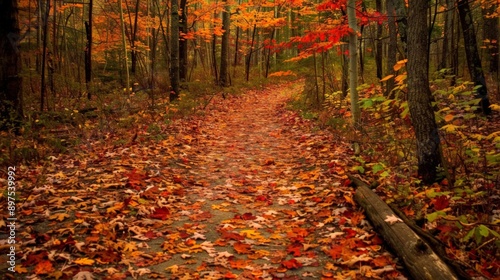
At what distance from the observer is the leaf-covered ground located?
377cm

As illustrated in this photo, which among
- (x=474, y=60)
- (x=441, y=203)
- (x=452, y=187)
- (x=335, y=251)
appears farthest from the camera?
(x=474, y=60)

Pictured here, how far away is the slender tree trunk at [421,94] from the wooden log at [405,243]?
42.1 inches

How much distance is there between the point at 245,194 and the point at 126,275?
112 inches

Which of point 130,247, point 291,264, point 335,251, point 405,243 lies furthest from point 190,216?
point 405,243

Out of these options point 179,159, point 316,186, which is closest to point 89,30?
point 179,159

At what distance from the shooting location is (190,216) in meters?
5.20

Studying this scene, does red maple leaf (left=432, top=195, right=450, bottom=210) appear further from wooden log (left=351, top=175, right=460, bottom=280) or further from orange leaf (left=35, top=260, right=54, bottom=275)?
orange leaf (left=35, top=260, right=54, bottom=275)

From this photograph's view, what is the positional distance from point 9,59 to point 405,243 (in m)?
9.62

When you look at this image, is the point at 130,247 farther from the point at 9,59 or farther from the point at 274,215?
the point at 9,59

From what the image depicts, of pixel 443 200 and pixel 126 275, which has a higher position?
pixel 443 200

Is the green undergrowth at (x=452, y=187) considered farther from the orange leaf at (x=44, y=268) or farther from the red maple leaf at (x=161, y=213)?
the orange leaf at (x=44, y=268)

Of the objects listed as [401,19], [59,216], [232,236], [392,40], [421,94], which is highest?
[401,19]

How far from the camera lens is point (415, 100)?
5.11 meters

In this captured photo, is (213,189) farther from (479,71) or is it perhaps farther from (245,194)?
(479,71)
